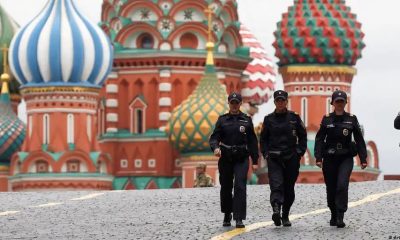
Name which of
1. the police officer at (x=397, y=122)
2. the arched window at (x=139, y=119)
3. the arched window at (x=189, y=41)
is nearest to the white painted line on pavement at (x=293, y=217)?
the police officer at (x=397, y=122)

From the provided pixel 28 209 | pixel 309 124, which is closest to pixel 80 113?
pixel 309 124

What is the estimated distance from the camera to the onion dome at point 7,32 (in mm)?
80625

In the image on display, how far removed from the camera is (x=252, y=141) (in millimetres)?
24516

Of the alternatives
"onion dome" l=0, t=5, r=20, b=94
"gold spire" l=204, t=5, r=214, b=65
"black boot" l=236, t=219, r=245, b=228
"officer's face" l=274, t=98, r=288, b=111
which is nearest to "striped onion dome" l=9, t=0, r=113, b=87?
"gold spire" l=204, t=5, r=214, b=65

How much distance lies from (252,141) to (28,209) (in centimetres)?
455

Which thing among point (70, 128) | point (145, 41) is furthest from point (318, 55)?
point (70, 128)

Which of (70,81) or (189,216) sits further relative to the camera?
(70,81)

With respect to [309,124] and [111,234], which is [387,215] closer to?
[111,234]

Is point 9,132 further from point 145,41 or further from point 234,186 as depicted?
point 234,186

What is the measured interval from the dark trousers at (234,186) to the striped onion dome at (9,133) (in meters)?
52.4

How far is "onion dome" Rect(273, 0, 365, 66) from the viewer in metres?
78.6

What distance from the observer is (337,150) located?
2439cm

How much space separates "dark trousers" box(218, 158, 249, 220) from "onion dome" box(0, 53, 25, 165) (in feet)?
172

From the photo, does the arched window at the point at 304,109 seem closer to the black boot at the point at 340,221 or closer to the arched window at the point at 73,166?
the arched window at the point at 73,166
